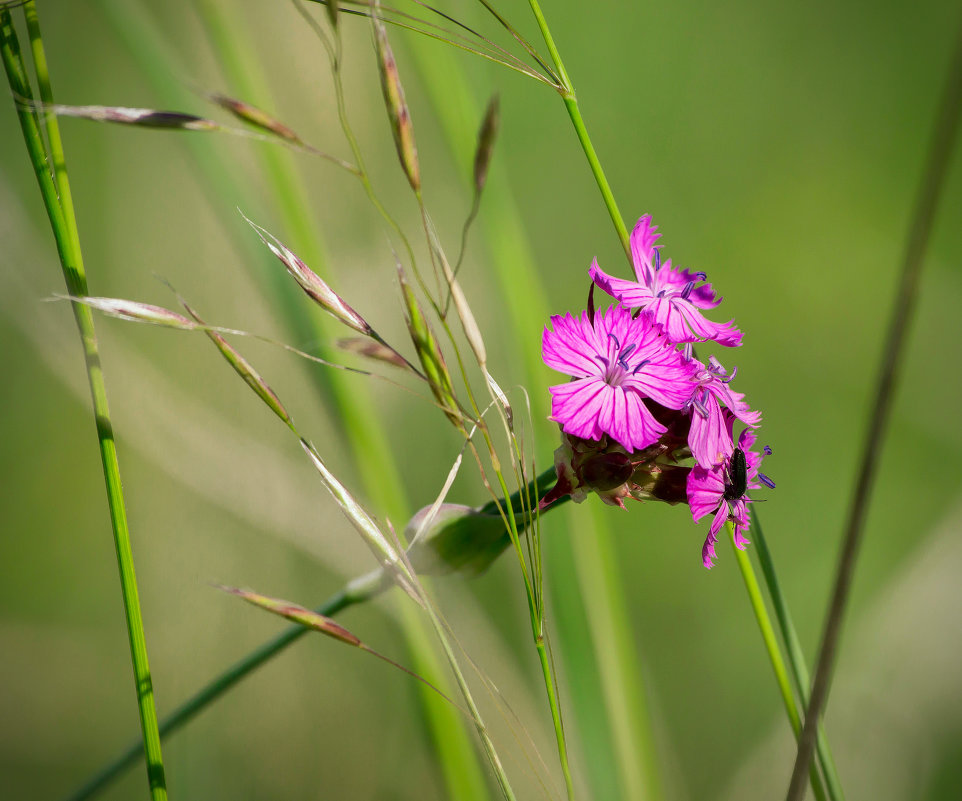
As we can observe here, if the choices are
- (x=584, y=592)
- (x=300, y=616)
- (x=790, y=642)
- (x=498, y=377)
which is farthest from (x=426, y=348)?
(x=498, y=377)

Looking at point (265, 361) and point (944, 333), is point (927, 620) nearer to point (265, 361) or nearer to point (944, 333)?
point (944, 333)

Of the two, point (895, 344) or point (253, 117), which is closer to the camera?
point (895, 344)

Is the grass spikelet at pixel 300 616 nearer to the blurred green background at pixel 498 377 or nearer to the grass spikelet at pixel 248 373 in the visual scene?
the grass spikelet at pixel 248 373

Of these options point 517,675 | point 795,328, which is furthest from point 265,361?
point 795,328

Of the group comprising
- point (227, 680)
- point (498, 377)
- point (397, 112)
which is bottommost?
point (227, 680)

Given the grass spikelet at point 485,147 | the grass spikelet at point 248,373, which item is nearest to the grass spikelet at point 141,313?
the grass spikelet at point 248,373

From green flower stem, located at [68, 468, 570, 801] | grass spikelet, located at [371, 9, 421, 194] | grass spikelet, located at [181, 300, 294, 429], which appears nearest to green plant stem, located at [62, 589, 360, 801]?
green flower stem, located at [68, 468, 570, 801]

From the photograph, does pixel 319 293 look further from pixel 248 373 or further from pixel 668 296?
pixel 668 296
